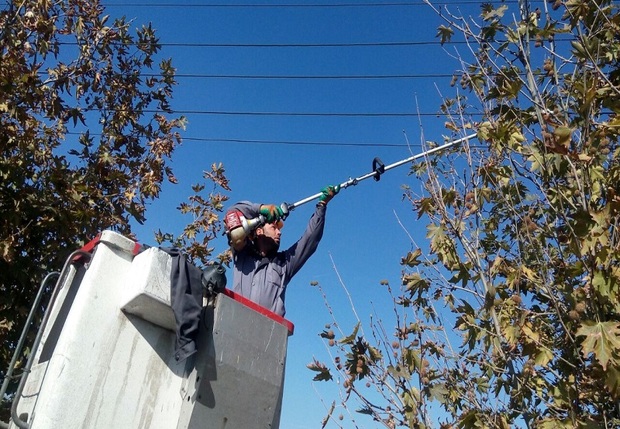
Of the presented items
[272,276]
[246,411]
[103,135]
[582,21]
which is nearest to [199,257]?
[103,135]

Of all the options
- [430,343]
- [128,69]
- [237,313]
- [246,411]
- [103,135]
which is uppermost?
[128,69]

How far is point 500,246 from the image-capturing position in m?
4.58

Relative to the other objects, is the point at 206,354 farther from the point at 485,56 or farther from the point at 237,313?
the point at 485,56

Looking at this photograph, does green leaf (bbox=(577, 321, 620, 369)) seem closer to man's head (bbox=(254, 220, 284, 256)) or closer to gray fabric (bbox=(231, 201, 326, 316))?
gray fabric (bbox=(231, 201, 326, 316))

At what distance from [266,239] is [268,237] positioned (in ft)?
0.08

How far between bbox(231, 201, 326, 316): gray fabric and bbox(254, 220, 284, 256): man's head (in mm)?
52

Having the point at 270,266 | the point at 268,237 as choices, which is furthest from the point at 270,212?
the point at 270,266

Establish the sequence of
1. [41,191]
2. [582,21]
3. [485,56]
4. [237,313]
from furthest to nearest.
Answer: [41,191] < [485,56] < [582,21] < [237,313]

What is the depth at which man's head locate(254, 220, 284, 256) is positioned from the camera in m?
4.93

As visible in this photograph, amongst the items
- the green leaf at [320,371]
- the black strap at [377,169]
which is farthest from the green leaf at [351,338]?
the black strap at [377,169]

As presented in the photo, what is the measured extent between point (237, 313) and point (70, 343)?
2.86 ft

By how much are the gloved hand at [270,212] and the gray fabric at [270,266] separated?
2.5 inches

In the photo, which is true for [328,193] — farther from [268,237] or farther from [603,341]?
[603,341]

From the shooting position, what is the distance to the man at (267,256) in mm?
4648
